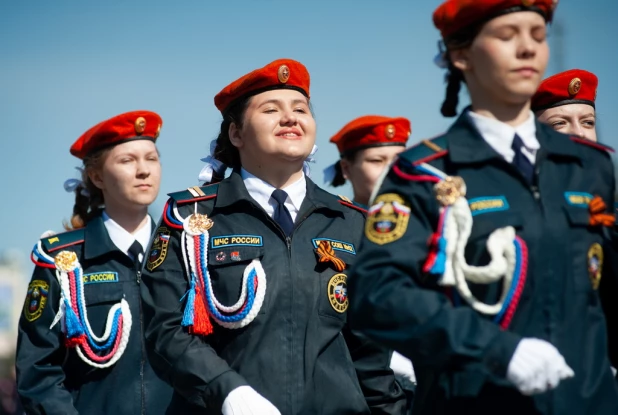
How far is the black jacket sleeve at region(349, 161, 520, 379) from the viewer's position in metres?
3.71

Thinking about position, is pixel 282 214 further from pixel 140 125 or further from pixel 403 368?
pixel 140 125

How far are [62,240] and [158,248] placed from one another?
5.70 ft

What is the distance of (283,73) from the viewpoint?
627cm

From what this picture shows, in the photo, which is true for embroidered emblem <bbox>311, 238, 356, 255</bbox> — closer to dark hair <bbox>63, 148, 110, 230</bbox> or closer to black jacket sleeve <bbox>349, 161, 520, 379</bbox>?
black jacket sleeve <bbox>349, 161, 520, 379</bbox>

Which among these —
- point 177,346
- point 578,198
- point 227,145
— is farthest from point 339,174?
point 578,198

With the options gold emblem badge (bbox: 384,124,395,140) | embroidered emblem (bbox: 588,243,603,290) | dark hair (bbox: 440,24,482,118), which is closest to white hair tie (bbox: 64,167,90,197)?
gold emblem badge (bbox: 384,124,395,140)

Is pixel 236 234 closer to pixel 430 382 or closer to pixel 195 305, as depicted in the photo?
pixel 195 305

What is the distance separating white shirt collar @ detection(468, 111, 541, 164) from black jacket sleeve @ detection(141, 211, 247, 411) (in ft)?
5.86

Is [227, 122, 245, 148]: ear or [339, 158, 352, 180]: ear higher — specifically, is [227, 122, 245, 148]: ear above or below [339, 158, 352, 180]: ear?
above

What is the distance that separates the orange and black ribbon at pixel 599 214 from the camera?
13.5 ft

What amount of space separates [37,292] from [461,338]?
4199 mm

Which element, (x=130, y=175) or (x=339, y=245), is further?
(x=130, y=175)

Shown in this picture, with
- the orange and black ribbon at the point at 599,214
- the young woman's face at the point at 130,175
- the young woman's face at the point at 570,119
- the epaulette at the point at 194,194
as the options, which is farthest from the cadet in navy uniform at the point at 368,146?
the orange and black ribbon at the point at 599,214

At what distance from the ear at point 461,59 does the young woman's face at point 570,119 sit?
280cm
